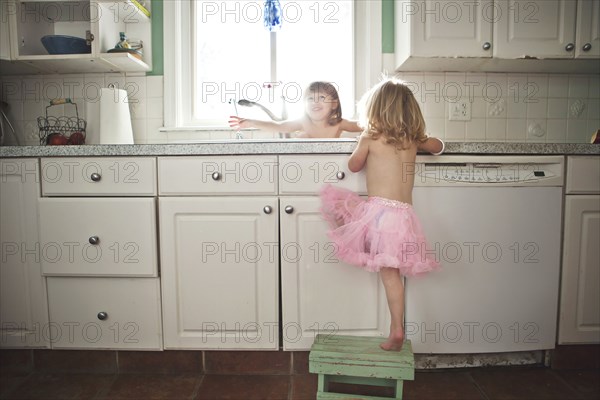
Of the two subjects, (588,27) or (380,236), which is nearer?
(380,236)

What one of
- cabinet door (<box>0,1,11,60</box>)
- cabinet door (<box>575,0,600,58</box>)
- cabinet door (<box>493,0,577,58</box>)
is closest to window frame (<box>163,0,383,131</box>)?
cabinet door (<box>493,0,577,58</box>)

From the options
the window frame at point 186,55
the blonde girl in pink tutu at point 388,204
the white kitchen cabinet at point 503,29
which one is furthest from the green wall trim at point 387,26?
the blonde girl in pink tutu at point 388,204

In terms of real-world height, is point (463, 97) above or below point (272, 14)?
below

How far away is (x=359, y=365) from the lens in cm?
128

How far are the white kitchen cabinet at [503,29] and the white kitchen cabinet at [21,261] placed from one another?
1.70 meters

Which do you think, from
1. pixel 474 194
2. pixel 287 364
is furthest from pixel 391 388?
pixel 474 194

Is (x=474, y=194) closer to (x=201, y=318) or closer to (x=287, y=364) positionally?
(x=287, y=364)

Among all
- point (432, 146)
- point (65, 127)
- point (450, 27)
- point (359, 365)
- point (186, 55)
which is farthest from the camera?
point (186, 55)

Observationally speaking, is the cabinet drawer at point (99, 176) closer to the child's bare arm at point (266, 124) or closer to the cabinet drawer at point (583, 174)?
the child's bare arm at point (266, 124)

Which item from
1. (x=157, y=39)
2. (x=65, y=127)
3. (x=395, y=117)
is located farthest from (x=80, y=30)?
(x=395, y=117)

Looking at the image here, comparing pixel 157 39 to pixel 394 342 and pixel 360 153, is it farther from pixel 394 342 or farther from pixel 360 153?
pixel 394 342

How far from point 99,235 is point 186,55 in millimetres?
1144

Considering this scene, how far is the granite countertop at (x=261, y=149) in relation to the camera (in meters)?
1.40

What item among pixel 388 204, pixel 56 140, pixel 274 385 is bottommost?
pixel 274 385
